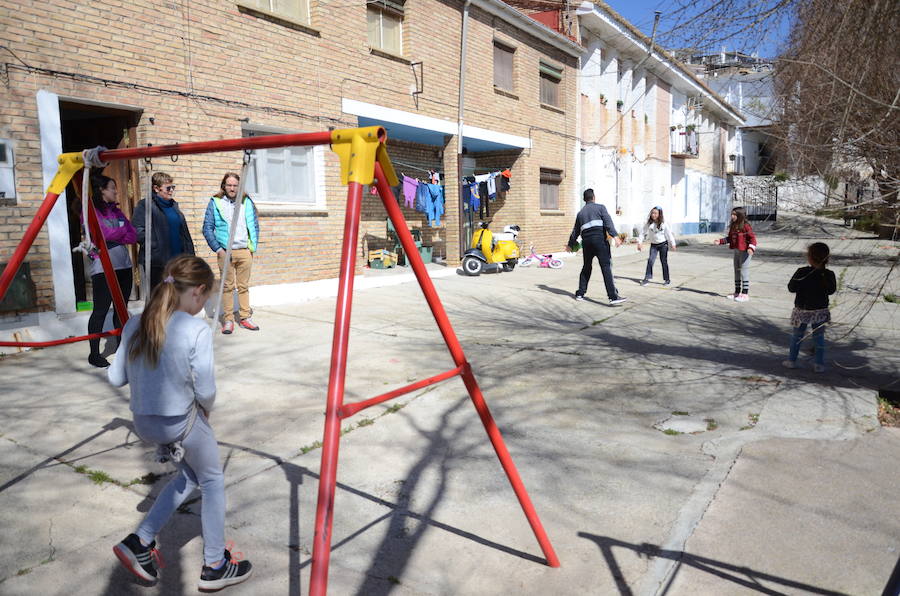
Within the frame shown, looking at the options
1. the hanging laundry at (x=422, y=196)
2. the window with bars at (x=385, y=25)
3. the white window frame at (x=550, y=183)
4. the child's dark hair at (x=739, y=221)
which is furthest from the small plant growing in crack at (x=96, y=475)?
the white window frame at (x=550, y=183)

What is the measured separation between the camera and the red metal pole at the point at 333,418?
6.06ft

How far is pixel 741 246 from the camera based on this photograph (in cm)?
974

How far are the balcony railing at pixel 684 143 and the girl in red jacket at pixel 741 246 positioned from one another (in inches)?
773

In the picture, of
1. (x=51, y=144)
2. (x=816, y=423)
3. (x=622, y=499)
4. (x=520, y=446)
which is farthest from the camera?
(x=51, y=144)

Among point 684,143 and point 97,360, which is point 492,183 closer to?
point 97,360

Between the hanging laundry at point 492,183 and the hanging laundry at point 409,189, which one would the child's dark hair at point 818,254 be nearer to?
the hanging laundry at point 409,189

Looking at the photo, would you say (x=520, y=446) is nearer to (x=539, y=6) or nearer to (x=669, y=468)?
(x=669, y=468)

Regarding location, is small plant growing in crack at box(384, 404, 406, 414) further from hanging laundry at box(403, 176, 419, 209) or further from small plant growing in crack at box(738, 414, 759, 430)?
hanging laundry at box(403, 176, 419, 209)

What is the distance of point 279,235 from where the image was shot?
9656 mm

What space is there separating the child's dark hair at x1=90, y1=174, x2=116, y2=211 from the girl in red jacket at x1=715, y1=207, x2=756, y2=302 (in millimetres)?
8376

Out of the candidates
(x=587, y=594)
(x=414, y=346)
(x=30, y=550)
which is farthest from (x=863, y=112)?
(x=30, y=550)

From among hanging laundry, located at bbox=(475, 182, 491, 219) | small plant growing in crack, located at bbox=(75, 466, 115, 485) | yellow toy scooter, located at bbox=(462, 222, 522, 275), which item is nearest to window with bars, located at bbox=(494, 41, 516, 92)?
hanging laundry, located at bbox=(475, 182, 491, 219)

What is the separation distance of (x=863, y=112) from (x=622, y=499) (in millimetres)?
2676

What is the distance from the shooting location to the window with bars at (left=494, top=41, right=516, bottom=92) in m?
15.2
